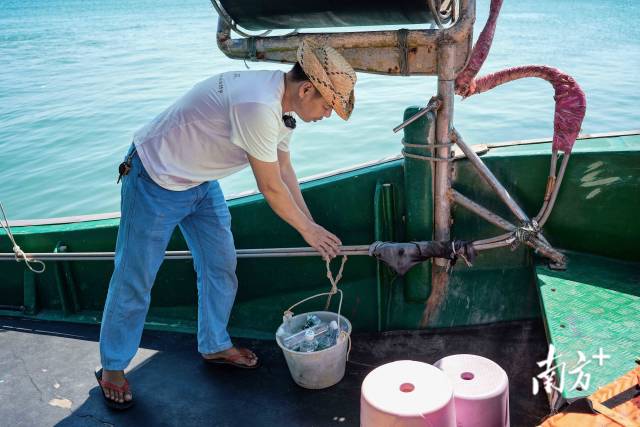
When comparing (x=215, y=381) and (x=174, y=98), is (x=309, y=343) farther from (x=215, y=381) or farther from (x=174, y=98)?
(x=174, y=98)

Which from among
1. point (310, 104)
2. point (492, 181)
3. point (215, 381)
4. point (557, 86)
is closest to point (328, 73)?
point (310, 104)

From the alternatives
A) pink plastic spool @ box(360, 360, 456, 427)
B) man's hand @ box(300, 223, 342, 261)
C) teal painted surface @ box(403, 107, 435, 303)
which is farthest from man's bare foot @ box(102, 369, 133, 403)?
teal painted surface @ box(403, 107, 435, 303)

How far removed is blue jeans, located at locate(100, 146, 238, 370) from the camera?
254 cm

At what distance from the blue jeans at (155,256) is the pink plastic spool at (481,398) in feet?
4.15

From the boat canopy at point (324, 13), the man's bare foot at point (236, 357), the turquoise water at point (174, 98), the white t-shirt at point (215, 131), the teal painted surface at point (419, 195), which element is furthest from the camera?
the turquoise water at point (174, 98)

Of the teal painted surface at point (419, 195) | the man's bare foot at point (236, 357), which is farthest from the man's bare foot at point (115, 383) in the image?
the teal painted surface at point (419, 195)

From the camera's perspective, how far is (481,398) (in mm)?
2104

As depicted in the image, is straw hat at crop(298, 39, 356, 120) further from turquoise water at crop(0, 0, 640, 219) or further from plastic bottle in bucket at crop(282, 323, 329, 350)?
turquoise water at crop(0, 0, 640, 219)

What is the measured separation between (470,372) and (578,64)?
48.2ft

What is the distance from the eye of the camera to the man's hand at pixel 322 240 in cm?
254

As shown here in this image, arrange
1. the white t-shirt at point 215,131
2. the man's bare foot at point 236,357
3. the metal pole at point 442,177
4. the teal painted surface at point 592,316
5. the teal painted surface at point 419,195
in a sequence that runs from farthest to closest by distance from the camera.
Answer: the man's bare foot at point 236,357 < the teal painted surface at point 419,195 < the metal pole at point 442,177 < the white t-shirt at point 215,131 < the teal painted surface at point 592,316

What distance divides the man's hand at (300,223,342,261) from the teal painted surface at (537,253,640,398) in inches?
37.6

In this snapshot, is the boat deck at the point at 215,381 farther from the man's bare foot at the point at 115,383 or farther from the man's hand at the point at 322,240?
the man's hand at the point at 322,240

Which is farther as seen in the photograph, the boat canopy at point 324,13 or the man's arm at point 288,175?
the man's arm at point 288,175
